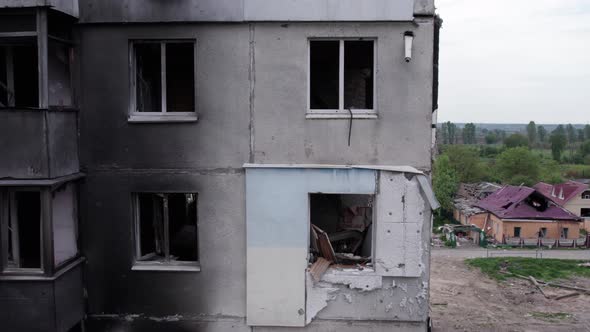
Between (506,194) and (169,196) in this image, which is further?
(506,194)

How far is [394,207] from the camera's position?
308 inches

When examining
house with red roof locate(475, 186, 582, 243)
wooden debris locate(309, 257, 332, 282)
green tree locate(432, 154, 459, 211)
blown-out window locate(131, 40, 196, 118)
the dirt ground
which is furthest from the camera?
green tree locate(432, 154, 459, 211)

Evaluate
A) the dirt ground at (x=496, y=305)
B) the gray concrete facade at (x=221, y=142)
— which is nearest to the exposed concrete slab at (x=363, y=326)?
the gray concrete facade at (x=221, y=142)

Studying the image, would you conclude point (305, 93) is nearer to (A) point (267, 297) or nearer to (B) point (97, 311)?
(A) point (267, 297)

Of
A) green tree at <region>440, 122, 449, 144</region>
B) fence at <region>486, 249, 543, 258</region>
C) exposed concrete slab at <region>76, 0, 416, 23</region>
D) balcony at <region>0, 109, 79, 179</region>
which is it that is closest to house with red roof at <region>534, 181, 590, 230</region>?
fence at <region>486, 249, 543, 258</region>

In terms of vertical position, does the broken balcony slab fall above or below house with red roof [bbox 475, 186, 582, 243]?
above

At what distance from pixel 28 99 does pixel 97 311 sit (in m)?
3.89

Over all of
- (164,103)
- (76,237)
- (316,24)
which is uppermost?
(316,24)

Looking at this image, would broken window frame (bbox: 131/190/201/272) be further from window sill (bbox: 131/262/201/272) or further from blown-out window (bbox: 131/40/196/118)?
blown-out window (bbox: 131/40/196/118)

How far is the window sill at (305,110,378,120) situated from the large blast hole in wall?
1.37 metres

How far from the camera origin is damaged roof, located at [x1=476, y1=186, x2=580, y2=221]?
4778 cm

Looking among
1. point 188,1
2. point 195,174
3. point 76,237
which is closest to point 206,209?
point 195,174

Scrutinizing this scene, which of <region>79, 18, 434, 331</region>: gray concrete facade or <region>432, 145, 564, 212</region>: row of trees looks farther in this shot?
<region>432, 145, 564, 212</region>: row of trees

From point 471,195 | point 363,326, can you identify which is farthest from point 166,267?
point 471,195
